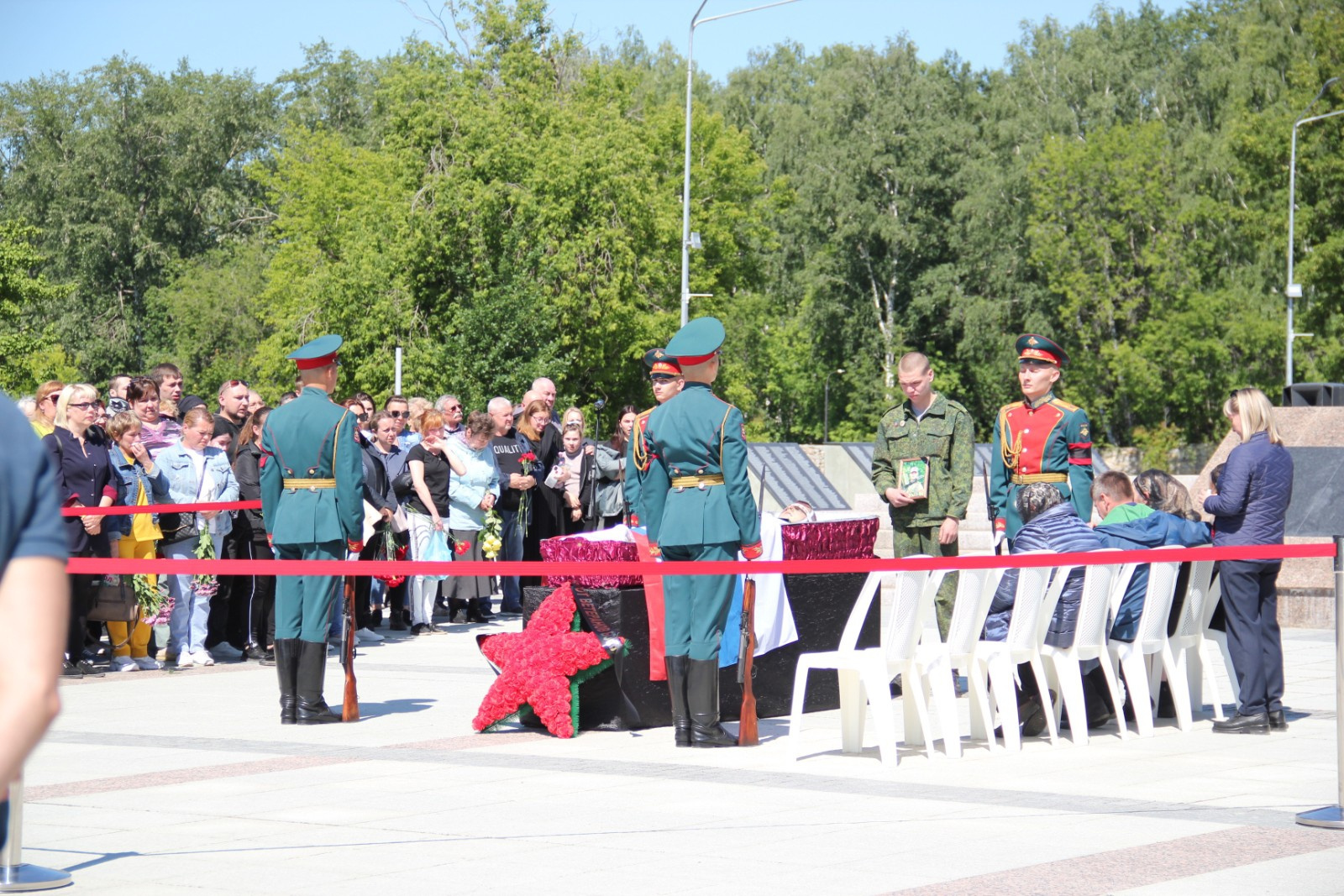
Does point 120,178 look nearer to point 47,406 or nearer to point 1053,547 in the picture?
point 47,406

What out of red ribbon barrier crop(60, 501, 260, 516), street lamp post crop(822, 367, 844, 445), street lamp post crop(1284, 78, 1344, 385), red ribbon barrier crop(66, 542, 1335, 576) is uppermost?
street lamp post crop(1284, 78, 1344, 385)

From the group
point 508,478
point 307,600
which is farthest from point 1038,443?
point 508,478

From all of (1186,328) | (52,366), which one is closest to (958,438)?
(1186,328)

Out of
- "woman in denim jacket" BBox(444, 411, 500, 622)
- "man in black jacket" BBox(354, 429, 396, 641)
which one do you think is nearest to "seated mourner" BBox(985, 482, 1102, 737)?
"man in black jacket" BBox(354, 429, 396, 641)

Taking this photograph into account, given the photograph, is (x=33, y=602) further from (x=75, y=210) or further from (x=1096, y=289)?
(x=75, y=210)

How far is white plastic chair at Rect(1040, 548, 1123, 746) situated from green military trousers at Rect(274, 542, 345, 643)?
4.01 meters

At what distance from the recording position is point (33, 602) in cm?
214

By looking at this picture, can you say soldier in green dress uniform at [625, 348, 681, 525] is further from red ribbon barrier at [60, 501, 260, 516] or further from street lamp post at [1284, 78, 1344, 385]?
street lamp post at [1284, 78, 1344, 385]

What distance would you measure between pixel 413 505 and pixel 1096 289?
4330 cm

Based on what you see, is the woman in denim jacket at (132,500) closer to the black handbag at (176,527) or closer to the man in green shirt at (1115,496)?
the black handbag at (176,527)

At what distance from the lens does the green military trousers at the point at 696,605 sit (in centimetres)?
921

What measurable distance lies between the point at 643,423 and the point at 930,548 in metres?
2.50

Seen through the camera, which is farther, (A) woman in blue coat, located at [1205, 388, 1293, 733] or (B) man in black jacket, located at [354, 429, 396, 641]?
(B) man in black jacket, located at [354, 429, 396, 641]

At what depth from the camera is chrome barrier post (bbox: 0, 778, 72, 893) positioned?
5.87 m
